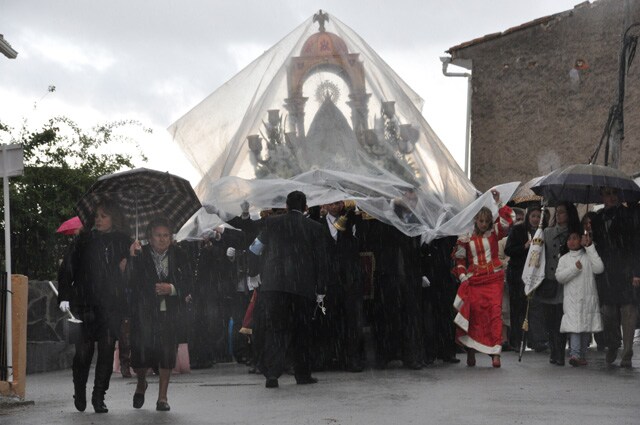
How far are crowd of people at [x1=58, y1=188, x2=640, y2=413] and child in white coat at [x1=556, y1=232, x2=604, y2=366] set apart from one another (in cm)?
1

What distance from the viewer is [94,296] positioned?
10.7 metres

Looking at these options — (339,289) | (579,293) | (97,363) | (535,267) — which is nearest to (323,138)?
(339,289)

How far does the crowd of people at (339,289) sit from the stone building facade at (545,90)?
55.9 ft

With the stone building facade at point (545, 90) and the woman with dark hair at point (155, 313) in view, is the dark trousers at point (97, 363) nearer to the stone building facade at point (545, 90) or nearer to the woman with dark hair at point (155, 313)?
the woman with dark hair at point (155, 313)

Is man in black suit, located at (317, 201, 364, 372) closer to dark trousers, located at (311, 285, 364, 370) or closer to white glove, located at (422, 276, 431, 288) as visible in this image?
dark trousers, located at (311, 285, 364, 370)

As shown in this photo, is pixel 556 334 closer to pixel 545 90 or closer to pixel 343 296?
pixel 343 296

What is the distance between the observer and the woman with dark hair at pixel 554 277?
48.5 feet

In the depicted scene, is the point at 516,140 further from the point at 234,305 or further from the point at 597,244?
the point at 597,244

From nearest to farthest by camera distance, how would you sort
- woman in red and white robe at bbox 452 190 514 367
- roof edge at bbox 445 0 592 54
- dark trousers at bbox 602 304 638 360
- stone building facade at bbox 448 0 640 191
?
dark trousers at bbox 602 304 638 360
woman in red and white robe at bbox 452 190 514 367
stone building facade at bbox 448 0 640 191
roof edge at bbox 445 0 592 54

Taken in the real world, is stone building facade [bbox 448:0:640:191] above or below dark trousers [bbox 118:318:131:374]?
above

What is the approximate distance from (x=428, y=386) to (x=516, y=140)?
24.1m

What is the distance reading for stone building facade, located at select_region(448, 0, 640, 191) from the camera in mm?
33812

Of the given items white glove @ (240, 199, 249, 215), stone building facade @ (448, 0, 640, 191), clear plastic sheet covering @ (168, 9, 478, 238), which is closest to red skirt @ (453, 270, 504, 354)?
clear plastic sheet covering @ (168, 9, 478, 238)

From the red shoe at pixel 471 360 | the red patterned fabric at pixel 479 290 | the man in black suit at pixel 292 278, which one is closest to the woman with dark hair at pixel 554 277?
the red patterned fabric at pixel 479 290
